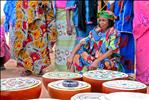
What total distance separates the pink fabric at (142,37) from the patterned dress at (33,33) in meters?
1.15

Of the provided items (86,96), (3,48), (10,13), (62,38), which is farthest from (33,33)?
(86,96)

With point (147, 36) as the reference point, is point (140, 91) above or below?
below

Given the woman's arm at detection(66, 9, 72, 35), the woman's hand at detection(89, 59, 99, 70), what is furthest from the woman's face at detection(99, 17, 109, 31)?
the woman's arm at detection(66, 9, 72, 35)

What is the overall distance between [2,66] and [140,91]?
310 cm

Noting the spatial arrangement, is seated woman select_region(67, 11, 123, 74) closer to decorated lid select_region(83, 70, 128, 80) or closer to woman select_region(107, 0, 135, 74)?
woman select_region(107, 0, 135, 74)

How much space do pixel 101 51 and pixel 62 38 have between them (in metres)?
1.02

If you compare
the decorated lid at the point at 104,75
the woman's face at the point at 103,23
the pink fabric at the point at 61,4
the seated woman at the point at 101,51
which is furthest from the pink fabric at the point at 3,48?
the decorated lid at the point at 104,75

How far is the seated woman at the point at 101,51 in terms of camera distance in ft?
12.1

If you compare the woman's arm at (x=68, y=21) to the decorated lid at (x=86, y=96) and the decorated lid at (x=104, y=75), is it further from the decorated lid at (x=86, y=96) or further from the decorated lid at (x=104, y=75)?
the decorated lid at (x=86, y=96)

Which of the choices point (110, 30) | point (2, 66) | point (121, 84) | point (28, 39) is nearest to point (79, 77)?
point (121, 84)

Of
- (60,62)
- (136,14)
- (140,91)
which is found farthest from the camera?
(60,62)

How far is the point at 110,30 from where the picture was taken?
3.74 metres

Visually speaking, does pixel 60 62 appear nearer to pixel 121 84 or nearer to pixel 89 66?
pixel 89 66

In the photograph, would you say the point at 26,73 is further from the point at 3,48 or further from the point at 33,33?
the point at 3,48
